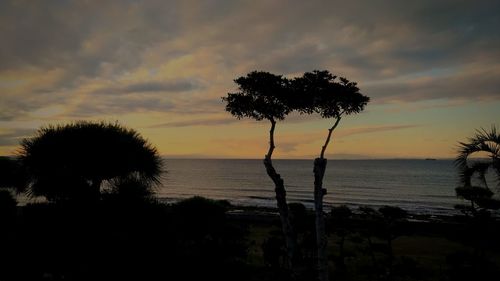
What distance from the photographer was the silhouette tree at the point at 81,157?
11.7m

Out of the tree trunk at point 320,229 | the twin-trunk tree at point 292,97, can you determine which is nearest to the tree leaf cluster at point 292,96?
the twin-trunk tree at point 292,97

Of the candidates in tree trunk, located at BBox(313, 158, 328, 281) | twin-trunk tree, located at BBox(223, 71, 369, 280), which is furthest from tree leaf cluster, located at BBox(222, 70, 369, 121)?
tree trunk, located at BBox(313, 158, 328, 281)

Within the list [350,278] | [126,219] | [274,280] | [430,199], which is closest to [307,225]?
[350,278]

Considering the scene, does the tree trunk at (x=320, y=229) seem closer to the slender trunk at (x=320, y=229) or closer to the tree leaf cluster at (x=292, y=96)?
the slender trunk at (x=320, y=229)

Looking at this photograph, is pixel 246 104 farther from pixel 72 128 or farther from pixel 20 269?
pixel 20 269

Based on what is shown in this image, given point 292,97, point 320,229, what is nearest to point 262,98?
point 292,97

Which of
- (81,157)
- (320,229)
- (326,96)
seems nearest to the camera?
(81,157)

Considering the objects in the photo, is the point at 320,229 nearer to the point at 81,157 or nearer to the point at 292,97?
the point at 292,97

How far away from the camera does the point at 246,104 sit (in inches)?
668

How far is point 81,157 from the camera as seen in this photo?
478 inches

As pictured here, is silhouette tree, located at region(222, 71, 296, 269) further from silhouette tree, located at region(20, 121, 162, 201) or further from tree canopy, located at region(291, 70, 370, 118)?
silhouette tree, located at region(20, 121, 162, 201)

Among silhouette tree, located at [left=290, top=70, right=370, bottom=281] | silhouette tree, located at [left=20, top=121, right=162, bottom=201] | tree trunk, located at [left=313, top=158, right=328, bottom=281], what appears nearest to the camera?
silhouette tree, located at [left=20, top=121, right=162, bottom=201]

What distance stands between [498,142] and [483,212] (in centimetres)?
1688

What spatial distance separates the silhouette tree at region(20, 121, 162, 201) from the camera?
461 inches
